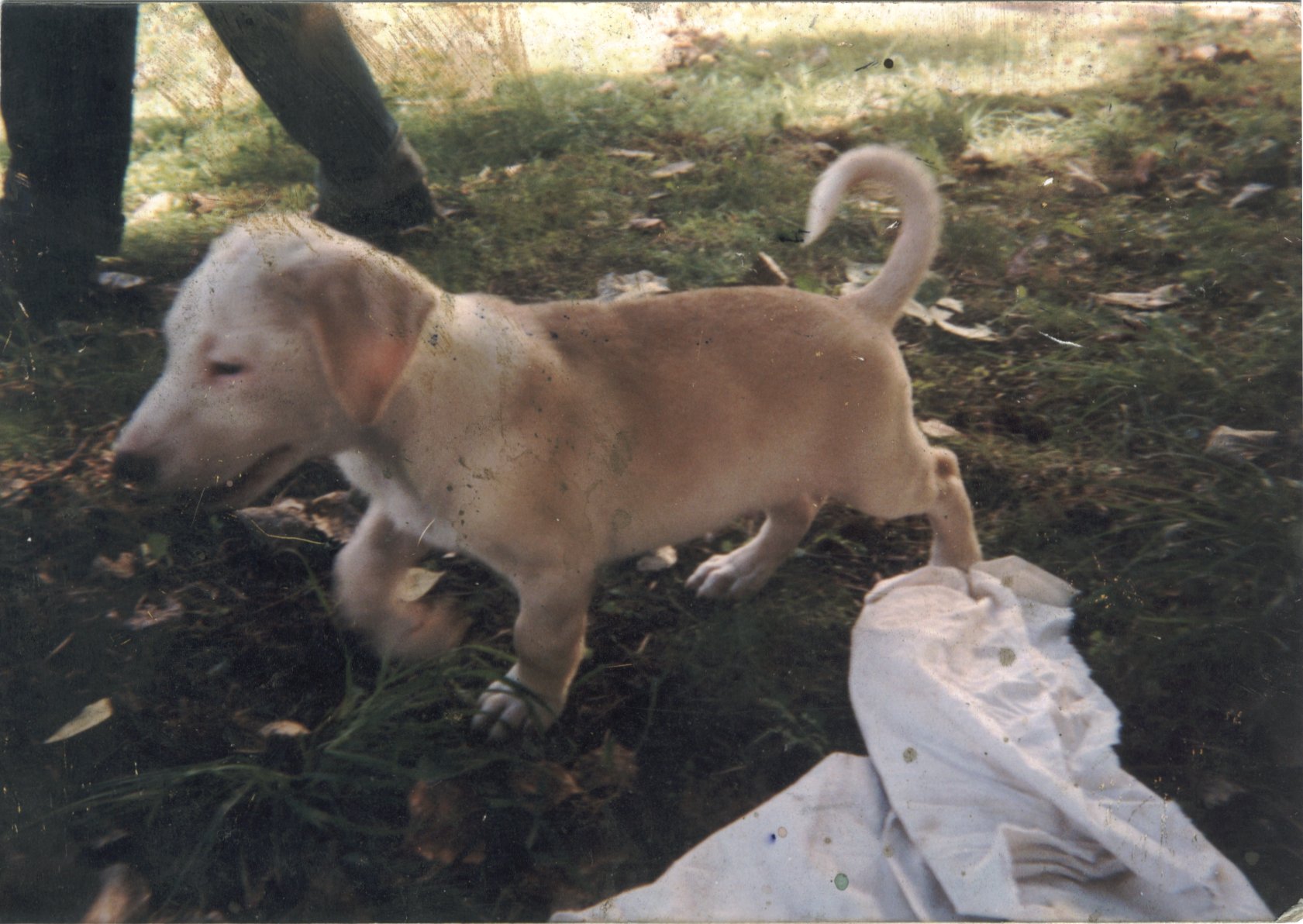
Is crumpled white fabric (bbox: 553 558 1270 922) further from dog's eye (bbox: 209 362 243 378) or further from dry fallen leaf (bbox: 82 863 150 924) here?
dog's eye (bbox: 209 362 243 378)

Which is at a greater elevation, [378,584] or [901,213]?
[901,213]

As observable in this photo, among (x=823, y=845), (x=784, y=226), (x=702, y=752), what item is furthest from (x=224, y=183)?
(x=823, y=845)

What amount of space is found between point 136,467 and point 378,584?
0.42m

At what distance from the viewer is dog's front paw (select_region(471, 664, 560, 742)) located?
5.01 feet

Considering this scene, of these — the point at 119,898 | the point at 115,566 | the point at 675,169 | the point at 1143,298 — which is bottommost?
the point at 119,898

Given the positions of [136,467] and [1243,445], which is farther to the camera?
[1243,445]

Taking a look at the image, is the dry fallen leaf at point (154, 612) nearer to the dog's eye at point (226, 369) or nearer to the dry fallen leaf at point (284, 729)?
the dry fallen leaf at point (284, 729)

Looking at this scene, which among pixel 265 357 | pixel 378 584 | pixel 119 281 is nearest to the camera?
pixel 265 357

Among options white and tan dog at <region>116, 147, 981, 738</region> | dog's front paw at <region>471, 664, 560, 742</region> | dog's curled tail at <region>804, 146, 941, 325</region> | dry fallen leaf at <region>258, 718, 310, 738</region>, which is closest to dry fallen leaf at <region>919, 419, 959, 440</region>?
white and tan dog at <region>116, 147, 981, 738</region>

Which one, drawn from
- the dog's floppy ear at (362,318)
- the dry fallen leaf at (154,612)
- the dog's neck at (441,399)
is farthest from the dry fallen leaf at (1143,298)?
the dry fallen leaf at (154,612)

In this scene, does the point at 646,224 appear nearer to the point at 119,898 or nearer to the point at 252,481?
the point at 252,481

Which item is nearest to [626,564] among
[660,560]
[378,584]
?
[660,560]

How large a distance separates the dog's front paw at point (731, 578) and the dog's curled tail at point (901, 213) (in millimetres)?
510

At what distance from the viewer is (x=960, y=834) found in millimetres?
1480
